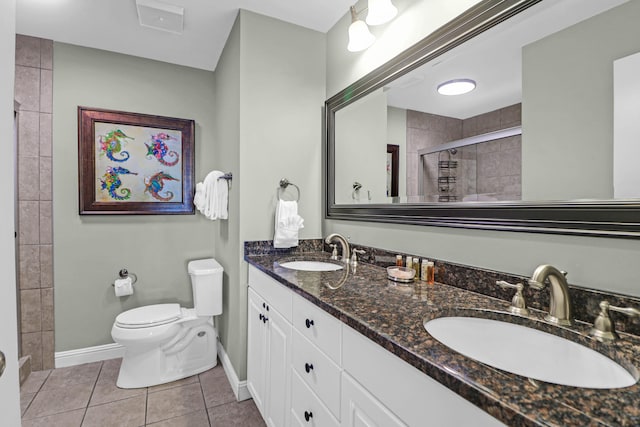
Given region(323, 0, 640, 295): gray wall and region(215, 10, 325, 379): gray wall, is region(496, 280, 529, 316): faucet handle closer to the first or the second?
region(323, 0, 640, 295): gray wall

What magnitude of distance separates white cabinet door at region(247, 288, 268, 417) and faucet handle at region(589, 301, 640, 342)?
1.38 metres

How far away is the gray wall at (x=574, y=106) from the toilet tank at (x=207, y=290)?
6.51 feet

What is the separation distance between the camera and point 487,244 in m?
1.21

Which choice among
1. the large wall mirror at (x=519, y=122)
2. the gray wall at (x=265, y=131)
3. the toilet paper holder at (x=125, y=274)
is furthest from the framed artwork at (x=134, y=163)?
the large wall mirror at (x=519, y=122)

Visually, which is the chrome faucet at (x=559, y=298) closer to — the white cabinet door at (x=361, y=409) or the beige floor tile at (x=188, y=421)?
the white cabinet door at (x=361, y=409)

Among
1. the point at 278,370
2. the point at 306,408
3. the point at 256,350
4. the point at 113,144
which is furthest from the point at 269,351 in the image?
the point at 113,144

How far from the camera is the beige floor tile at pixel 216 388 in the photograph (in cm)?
201

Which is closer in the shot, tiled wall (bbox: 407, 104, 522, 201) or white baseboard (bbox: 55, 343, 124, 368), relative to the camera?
tiled wall (bbox: 407, 104, 522, 201)

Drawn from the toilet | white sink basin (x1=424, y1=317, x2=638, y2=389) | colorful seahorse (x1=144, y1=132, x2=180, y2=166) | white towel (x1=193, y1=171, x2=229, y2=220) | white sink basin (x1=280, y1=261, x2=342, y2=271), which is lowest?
the toilet

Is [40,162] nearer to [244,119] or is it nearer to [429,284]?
[244,119]

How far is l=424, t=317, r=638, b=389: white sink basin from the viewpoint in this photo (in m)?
0.71

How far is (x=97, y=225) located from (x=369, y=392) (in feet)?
8.32

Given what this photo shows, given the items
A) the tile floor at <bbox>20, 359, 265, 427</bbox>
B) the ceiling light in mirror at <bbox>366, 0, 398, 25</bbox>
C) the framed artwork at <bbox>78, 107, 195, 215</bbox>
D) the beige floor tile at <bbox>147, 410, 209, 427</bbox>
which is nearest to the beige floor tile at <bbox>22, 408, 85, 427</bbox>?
the tile floor at <bbox>20, 359, 265, 427</bbox>

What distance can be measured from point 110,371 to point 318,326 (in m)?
2.11
